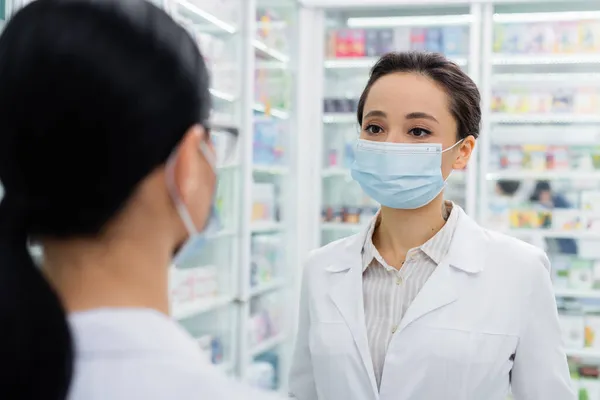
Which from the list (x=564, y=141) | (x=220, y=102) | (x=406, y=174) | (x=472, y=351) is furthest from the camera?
(x=564, y=141)

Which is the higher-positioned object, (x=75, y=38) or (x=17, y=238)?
(x=75, y=38)

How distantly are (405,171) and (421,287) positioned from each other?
30 centimetres

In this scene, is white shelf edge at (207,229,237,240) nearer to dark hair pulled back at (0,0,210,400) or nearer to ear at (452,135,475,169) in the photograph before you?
ear at (452,135,475,169)

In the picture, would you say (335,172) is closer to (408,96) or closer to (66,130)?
(408,96)

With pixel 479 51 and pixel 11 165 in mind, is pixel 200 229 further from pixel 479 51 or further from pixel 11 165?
pixel 479 51

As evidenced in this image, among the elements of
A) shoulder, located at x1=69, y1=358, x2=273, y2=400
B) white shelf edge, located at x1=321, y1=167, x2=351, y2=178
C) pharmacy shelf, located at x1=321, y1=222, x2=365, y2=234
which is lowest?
pharmacy shelf, located at x1=321, y1=222, x2=365, y2=234

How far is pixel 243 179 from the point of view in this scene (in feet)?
14.1

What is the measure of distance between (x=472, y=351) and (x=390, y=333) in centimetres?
19

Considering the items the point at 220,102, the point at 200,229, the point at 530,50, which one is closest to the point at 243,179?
the point at 220,102

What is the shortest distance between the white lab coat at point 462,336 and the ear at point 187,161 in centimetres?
103

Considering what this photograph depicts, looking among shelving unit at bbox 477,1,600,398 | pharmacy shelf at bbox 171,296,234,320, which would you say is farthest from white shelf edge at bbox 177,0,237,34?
shelving unit at bbox 477,1,600,398

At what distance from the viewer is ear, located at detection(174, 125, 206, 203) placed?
2.14 ft

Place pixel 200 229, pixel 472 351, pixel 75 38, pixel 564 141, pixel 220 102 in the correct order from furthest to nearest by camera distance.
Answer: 1. pixel 564 141
2. pixel 220 102
3. pixel 472 351
4. pixel 200 229
5. pixel 75 38

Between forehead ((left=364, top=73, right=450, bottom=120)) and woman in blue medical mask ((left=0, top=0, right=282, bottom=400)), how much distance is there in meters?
1.08
